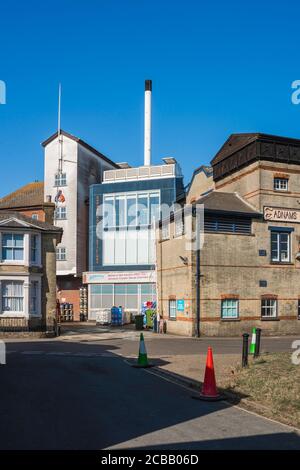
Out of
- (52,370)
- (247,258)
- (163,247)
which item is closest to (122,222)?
(163,247)

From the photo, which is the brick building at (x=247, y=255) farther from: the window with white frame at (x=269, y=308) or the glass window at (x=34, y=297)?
the glass window at (x=34, y=297)

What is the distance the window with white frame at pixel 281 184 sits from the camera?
30.8 metres

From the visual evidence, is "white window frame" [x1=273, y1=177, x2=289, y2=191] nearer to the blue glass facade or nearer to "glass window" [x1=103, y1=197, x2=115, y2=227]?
the blue glass facade

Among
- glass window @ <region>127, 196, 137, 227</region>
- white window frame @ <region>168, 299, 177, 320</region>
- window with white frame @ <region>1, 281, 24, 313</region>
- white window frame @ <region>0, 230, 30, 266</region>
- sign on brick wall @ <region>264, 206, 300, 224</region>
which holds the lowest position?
white window frame @ <region>168, 299, 177, 320</region>

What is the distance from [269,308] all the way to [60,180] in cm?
2665

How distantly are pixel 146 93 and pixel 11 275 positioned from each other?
37.1m

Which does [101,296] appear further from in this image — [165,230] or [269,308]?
[269,308]

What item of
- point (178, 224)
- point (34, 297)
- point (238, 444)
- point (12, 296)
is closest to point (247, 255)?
point (178, 224)

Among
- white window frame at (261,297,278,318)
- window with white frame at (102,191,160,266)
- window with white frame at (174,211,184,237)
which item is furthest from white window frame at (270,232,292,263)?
window with white frame at (102,191,160,266)

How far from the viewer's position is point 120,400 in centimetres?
1034

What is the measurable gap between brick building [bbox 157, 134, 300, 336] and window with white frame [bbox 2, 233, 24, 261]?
355 inches

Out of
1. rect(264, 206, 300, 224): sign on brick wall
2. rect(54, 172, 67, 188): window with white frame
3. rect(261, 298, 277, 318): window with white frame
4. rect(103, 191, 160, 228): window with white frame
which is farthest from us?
rect(54, 172, 67, 188): window with white frame

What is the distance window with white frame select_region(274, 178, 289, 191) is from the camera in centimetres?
3084
